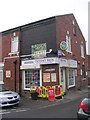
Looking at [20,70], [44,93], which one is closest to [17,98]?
[44,93]

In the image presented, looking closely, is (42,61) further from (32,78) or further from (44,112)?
(44,112)

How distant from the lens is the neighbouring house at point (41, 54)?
18.7 meters

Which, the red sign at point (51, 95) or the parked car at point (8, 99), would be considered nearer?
the parked car at point (8, 99)

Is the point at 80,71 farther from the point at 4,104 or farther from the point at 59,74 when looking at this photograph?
the point at 4,104

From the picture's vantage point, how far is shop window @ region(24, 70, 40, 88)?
19750 millimetres

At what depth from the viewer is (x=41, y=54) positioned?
763 inches

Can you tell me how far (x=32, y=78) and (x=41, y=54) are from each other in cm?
241

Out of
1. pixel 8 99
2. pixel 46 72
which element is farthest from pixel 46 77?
pixel 8 99

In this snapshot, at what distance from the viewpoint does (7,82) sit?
72.7 feet

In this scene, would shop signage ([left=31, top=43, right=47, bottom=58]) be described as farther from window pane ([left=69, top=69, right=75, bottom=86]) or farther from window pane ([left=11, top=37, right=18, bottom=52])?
window pane ([left=69, top=69, right=75, bottom=86])

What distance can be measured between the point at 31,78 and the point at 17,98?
19.2ft

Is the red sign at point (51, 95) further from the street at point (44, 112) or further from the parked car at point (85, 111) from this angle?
the parked car at point (85, 111)

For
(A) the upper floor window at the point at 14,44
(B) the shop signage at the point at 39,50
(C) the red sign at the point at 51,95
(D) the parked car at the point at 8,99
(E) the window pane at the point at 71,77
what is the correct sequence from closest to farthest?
(D) the parked car at the point at 8,99 < (C) the red sign at the point at 51,95 < (B) the shop signage at the point at 39,50 < (A) the upper floor window at the point at 14,44 < (E) the window pane at the point at 71,77

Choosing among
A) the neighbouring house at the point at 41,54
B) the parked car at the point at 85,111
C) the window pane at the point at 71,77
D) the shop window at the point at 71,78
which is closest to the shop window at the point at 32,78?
the neighbouring house at the point at 41,54
